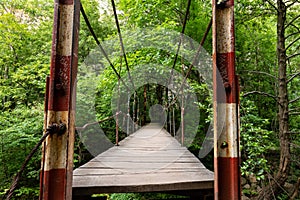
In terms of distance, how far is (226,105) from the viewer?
60 cm

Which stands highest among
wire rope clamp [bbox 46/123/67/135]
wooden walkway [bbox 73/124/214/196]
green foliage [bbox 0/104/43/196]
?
wire rope clamp [bbox 46/123/67/135]

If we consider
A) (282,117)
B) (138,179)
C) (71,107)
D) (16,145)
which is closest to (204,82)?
(282,117)

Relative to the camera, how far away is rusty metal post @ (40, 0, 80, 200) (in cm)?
54

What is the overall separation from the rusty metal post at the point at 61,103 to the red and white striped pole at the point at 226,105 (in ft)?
1.31

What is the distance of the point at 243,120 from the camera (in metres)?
2.12

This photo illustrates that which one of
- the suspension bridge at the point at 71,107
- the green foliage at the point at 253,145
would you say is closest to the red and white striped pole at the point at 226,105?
the suspension bridge at the point at 71,107

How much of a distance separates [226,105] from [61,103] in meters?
0.46

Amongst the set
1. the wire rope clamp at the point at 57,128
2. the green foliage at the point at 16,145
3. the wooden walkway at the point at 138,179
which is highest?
the wire rope clamp at the point at 57,128

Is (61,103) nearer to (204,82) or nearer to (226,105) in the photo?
(226,105)

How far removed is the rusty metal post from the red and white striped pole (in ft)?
1.31

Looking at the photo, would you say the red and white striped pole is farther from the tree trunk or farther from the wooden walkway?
the tree trunk

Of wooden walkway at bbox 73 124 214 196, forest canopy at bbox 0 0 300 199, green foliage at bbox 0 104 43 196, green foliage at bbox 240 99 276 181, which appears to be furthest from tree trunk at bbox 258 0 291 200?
green foliage at bbox 0 104 43 196

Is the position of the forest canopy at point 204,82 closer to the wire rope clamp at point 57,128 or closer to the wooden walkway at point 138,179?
the wooden walkway at point 138,179

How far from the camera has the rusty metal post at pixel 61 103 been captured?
54cm
